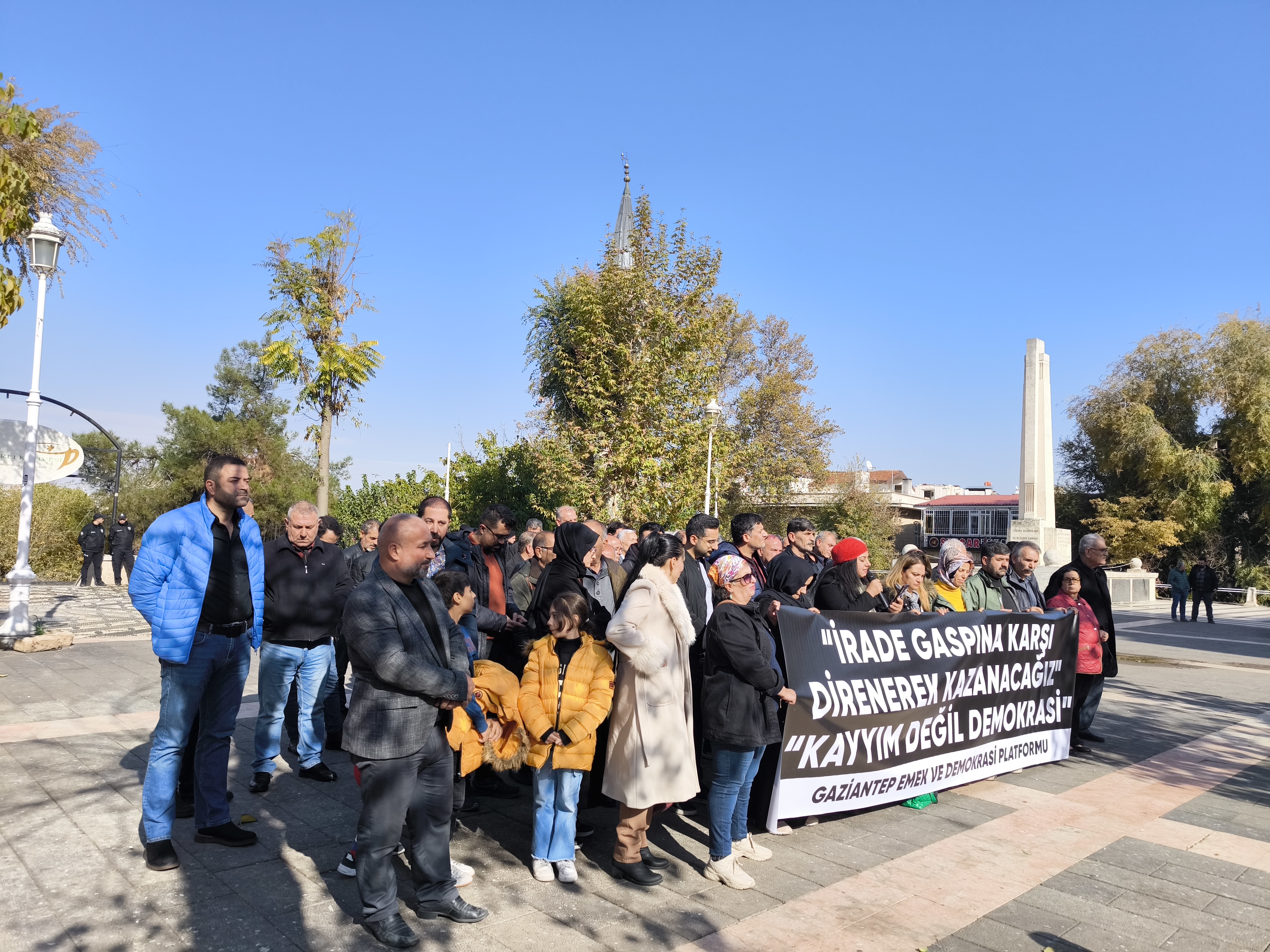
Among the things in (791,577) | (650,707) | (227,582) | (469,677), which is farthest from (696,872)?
(227,582)

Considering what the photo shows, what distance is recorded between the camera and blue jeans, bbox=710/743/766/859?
4270mm

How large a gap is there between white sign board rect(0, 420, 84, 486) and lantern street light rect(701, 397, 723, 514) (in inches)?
588

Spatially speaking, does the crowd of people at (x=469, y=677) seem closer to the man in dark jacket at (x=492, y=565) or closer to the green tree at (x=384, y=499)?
the man in dark jacket at (x=492, y=565)

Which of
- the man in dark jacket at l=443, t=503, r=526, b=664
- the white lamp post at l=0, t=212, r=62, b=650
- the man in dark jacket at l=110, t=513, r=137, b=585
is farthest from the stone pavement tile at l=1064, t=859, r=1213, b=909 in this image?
the man in dark jacket at l=110, t=513, r=137, b=585

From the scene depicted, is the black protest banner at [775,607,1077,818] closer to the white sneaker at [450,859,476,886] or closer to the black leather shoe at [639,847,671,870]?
the black leather shoe at [639,847,671,870]

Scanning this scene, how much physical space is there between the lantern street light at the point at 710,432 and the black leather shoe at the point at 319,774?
15.5 m

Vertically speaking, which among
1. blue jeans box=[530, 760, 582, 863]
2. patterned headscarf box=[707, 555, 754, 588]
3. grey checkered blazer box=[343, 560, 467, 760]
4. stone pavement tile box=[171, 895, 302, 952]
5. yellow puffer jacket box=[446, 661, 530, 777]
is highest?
patterned headscarf box=[707, 555, 754, 588]

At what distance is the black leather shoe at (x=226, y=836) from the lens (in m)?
4.36

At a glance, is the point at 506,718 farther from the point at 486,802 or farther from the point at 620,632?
the point at 486,802

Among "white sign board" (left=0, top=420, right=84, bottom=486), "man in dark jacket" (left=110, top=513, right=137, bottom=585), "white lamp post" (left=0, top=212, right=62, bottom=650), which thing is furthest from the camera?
"man in dark jacket" (left=110, top=513, right=137, bottom=585)

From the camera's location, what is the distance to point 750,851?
15.0 feet

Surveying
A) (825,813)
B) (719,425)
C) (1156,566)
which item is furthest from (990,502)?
(825,813)

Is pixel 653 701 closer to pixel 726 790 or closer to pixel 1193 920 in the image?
pixel 726 790

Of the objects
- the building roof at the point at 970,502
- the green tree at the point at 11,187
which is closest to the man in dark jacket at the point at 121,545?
the green tree at the point at 11,187
